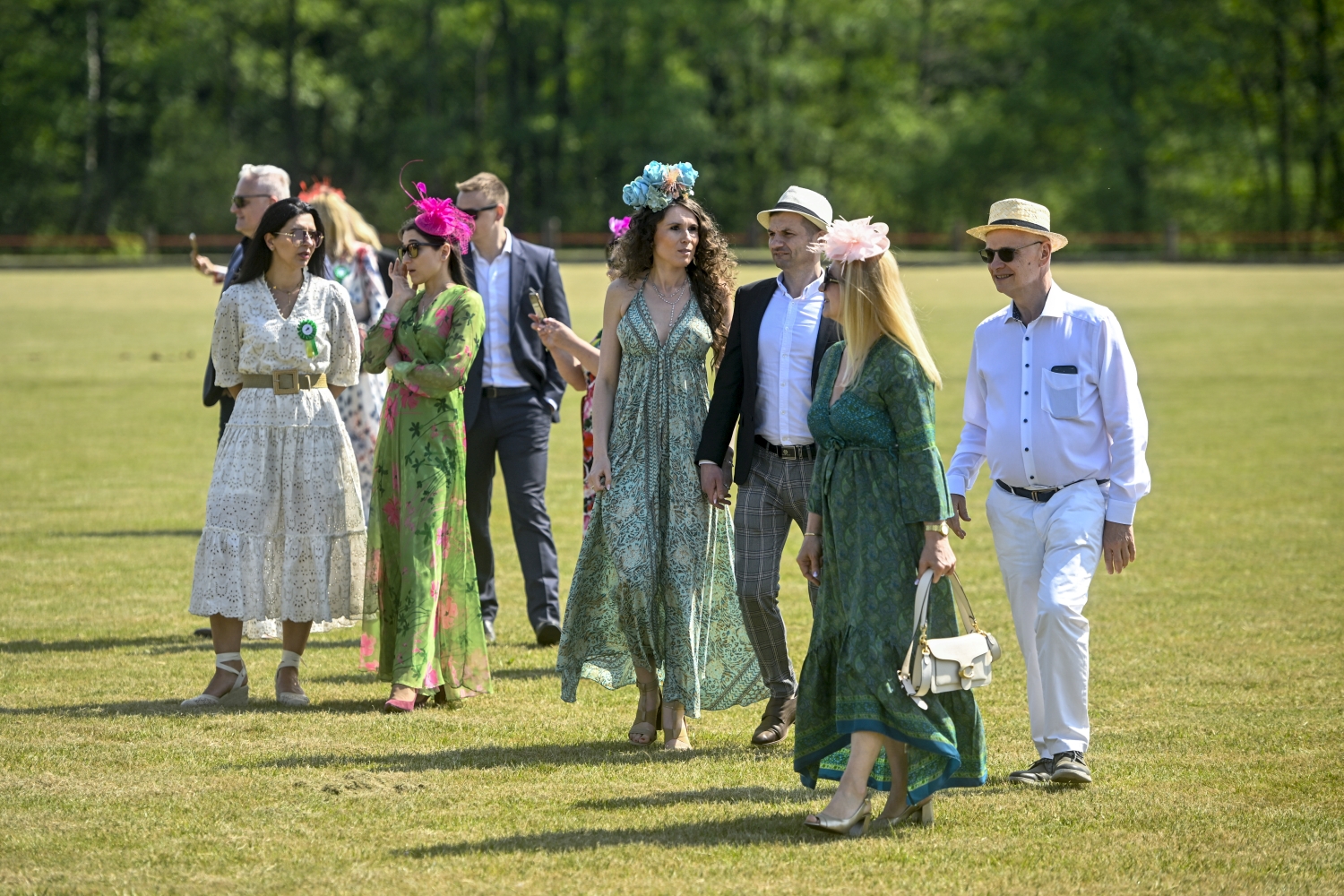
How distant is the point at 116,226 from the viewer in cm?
5962

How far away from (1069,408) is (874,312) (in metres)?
0.96

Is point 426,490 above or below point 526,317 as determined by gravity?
below

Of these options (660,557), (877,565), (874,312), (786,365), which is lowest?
(660,557)

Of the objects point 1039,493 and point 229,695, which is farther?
point 229,695

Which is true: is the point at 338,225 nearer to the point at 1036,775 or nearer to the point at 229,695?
the point at 229,695

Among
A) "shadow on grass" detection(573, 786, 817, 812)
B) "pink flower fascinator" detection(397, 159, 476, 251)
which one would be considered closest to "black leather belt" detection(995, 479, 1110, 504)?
"shadow on grass" detection(573, 786, 817, 812)

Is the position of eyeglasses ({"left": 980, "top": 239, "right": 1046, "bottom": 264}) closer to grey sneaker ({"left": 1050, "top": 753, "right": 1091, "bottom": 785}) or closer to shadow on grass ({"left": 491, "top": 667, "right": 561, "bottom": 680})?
grey sneaker ({"left": 1050, "top": 753, "right": 1091, "bottom": 785})

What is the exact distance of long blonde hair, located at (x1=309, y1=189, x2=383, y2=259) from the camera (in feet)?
30.4

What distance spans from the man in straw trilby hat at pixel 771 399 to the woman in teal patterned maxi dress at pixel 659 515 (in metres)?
0.20

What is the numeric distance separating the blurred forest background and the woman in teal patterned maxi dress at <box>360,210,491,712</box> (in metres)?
50.4

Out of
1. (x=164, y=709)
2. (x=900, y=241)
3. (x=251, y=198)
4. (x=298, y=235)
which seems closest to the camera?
(x=164, y=709)

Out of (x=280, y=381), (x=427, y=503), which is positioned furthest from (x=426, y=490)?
(x=280, y=381)

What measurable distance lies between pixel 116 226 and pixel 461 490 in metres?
56.6

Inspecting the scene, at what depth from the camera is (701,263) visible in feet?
21.6
